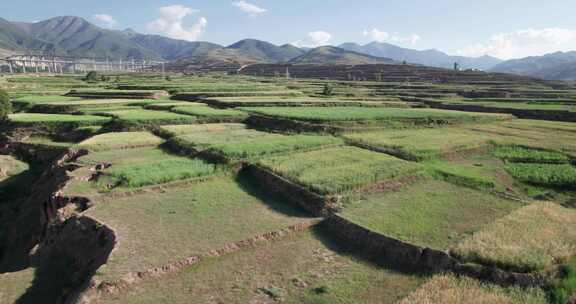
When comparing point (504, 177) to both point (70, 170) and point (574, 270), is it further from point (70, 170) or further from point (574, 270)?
point (70, 170)

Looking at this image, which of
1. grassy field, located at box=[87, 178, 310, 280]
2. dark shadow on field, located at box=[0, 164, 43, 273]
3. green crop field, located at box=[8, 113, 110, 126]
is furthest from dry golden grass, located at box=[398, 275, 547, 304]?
green crop field, located at box=[8, 113, 110, 126]

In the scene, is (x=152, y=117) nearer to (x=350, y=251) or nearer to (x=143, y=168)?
(x=143, y=168)

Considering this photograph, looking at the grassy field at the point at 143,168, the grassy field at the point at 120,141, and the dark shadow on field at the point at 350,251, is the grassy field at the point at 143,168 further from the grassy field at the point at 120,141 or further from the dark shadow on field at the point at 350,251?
the dark shadow on field at the point at 350,251

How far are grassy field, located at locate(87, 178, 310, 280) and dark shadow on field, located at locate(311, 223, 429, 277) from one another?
3.78 feet

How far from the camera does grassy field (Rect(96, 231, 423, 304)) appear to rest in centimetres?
1033

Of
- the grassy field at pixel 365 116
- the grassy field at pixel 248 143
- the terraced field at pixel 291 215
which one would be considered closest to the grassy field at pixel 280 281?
the terraced field at pixel 291 215

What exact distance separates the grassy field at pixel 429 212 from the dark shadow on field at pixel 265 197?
2.32 metres

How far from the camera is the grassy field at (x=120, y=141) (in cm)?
2633

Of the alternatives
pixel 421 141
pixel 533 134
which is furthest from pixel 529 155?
pixel 533 134

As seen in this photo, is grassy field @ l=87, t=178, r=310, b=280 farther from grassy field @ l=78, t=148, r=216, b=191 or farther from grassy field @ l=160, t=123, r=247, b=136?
grassy field @ l=160, t=123, r=247, b=136

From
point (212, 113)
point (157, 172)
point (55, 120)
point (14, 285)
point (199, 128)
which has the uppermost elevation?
point (212, 113)

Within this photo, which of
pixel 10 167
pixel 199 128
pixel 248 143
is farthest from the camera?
pixel 199 128

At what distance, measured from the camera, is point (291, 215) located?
15938 millimetres

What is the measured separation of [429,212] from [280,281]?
7589mm
